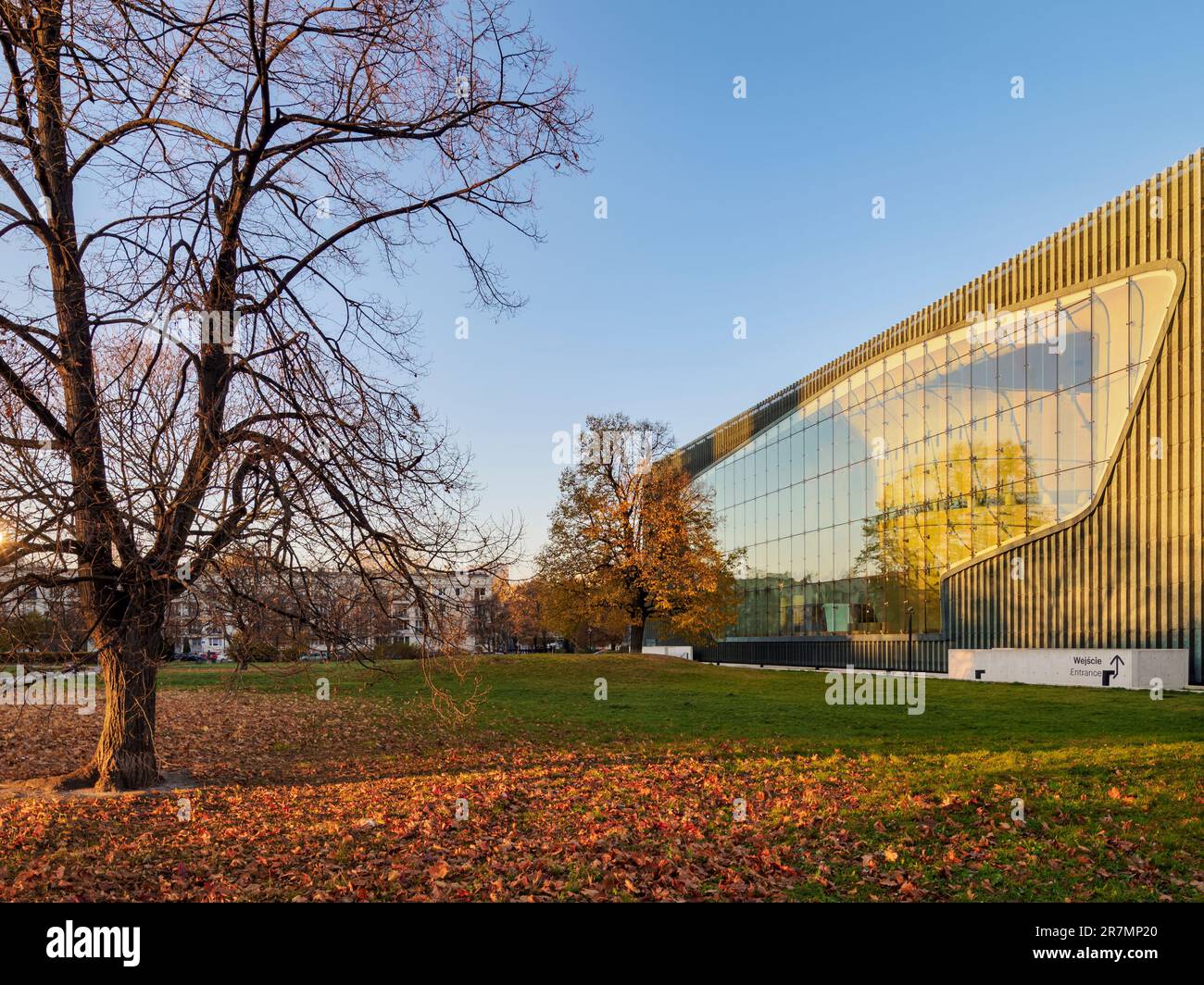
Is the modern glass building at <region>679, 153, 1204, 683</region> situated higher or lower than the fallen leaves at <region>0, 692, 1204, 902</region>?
higher

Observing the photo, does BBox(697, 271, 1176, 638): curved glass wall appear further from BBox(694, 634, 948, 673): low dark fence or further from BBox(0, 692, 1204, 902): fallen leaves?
BBox(0, 692, 1204, 902): fallen leaves

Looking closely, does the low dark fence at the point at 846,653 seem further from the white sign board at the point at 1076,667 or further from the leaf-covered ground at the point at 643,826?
the leaf-covered ground at the point at 643,826

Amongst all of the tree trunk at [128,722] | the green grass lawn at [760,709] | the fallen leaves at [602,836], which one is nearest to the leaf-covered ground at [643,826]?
the fallen leaves at [602,836]

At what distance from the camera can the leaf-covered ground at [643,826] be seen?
7.61 meters

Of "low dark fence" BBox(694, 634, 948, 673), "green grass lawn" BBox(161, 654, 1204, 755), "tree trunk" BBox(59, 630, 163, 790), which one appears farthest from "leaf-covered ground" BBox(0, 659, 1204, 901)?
"low dark fence" BBox(694, 634, 948, 673)

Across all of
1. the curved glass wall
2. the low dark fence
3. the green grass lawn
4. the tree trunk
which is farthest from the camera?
the low dark fence

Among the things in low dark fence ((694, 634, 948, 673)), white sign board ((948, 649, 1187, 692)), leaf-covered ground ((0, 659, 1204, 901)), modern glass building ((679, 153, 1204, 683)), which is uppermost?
modern glass building ((679, 153, 1204, 683))

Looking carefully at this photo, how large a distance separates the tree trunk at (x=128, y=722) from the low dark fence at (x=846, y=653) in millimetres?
30757

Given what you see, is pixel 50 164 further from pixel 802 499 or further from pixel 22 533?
pixel 802 499

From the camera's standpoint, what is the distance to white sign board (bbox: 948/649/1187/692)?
25.8 metres

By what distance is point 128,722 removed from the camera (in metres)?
12.3

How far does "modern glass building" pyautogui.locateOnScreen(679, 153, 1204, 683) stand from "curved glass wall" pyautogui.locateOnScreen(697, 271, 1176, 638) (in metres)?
0.08

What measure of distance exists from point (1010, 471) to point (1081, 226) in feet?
27.4
